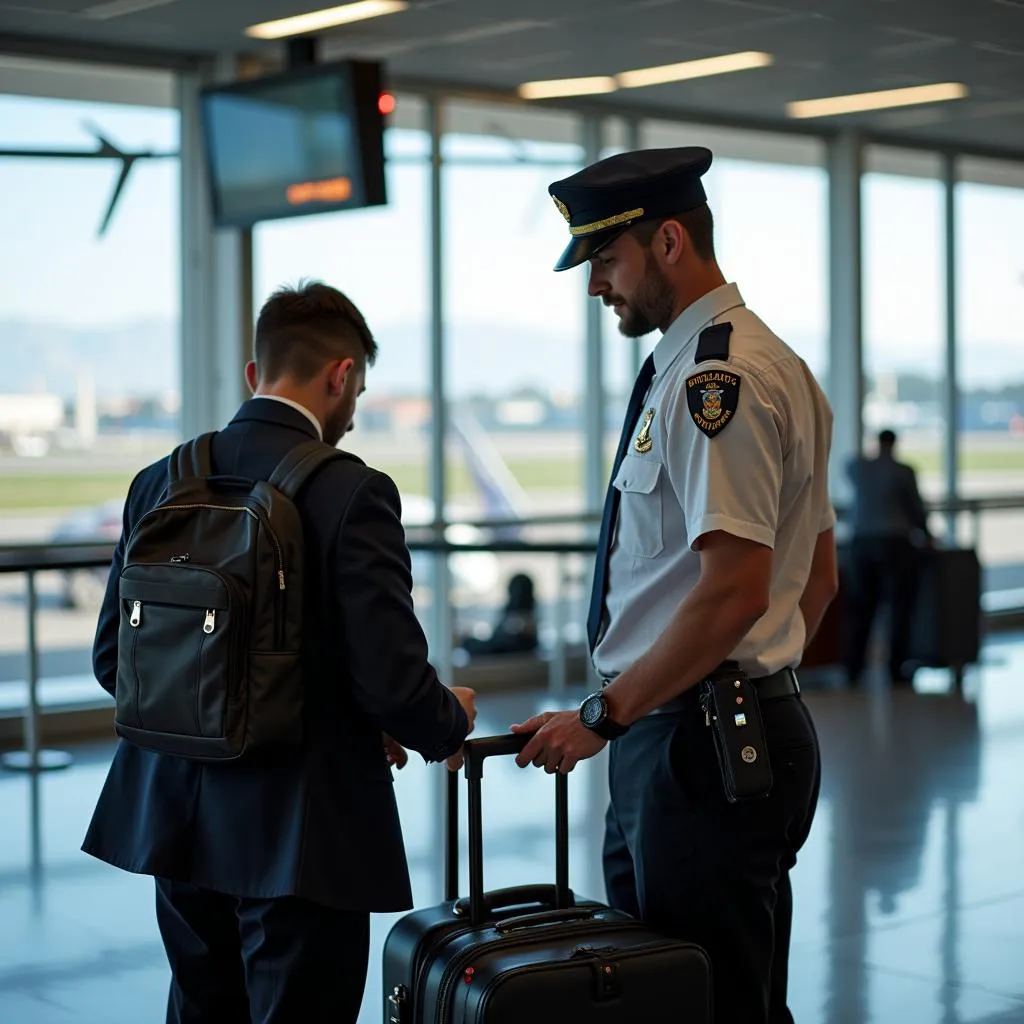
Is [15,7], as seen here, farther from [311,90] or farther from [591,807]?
[591,807]

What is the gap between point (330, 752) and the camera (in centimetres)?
209

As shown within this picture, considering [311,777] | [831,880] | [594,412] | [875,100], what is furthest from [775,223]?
[311,777]

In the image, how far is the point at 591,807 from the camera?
A: 5629 mm

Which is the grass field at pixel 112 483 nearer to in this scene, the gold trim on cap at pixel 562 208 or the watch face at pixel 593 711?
the gold trim on cap at pixel 562 208

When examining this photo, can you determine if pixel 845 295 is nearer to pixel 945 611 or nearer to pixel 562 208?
pixel 945 611

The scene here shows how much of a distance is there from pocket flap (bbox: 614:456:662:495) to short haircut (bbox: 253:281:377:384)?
412 millimetres

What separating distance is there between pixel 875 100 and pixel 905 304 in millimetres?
2010

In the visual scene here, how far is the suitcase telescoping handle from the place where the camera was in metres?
A: 2.05

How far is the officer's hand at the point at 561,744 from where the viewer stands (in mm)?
2090

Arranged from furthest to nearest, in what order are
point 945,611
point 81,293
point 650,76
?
point 945,611, point 650,76, point 81,293

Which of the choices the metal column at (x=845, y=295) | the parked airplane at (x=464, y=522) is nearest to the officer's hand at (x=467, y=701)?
the parked airplane at (x=464, y=522)

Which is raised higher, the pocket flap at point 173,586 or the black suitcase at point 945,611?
the pocket flap at point 173,586

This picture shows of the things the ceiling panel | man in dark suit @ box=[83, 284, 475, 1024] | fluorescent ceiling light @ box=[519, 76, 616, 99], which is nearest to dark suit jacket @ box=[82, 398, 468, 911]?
man in dark suit @ box=[83, 284, 475, 1024]

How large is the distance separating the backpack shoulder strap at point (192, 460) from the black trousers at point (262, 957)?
1.84ft
